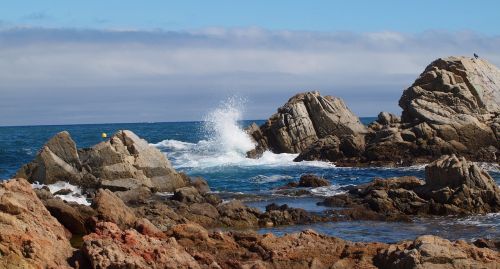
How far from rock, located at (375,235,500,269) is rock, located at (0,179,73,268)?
18.5ft

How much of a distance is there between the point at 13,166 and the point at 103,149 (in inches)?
884

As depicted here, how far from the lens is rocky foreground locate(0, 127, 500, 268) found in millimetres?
13547

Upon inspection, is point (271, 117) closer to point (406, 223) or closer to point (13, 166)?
point (13, 166)

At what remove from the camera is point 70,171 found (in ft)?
113

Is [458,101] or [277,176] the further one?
[458,101]

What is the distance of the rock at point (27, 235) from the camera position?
13.1m

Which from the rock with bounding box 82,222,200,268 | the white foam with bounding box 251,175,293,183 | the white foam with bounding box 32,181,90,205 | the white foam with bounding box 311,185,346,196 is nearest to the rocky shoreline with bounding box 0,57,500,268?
the rock with bounding box 82,222,200,268

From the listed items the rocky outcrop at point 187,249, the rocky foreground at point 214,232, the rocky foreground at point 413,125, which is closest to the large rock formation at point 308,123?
the rocky foreground at point 413,125

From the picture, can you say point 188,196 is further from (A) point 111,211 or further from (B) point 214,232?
(B) point 214,232

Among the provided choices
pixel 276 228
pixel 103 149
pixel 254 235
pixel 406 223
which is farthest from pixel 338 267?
pixel 103 149

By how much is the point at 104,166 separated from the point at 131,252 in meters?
21.4

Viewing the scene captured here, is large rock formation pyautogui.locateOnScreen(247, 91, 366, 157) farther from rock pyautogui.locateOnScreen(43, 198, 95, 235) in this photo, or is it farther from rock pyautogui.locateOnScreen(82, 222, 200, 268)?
rock pyautogui.locateOnScreen(82, 222, 200, 268)

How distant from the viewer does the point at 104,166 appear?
113 ft

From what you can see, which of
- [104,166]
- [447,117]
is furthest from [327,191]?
[447,117]
